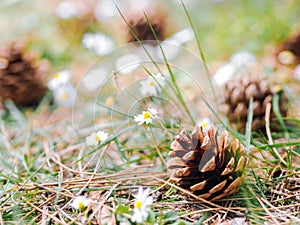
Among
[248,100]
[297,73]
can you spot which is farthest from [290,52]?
[248,100]

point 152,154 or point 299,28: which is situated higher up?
point 152,154

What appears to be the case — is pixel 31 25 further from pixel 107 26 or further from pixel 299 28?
pixel 299 28

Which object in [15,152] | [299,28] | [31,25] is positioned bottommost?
[299,28]

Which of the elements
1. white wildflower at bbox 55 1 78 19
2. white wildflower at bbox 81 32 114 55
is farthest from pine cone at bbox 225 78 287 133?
white wildflower at bbox 55 1 78 19

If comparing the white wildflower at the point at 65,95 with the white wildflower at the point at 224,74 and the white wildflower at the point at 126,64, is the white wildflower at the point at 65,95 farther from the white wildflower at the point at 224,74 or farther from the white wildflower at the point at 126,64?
the white wildflower at the point at 224,74

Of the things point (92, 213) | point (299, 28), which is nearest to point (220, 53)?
point (299, 28)

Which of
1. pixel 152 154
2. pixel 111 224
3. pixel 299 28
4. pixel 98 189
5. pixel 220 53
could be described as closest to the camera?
pixel 111 224

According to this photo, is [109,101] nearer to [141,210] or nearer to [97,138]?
[97,138]
